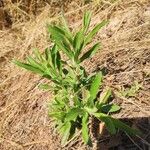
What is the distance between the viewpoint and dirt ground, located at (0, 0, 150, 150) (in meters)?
2.24

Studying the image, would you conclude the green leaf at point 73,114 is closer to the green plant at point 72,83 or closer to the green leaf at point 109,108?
the green plant at point 72,83

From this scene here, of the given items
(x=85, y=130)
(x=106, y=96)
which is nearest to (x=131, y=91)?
(x=106, y=96)

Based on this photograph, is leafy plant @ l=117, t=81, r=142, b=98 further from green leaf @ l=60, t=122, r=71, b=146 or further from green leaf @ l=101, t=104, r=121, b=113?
green leaf @ l=60, t=122, r=71, b=146

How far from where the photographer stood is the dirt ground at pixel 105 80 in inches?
88.3

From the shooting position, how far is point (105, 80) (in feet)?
8.05

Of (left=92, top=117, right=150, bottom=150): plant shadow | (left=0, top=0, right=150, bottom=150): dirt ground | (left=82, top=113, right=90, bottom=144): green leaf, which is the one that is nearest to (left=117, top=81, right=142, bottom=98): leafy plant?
(left=0, top=0, right=150, bottom=150): dirt ground

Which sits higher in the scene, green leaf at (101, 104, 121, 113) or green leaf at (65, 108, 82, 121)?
green leaf at (65, 108, 82, 121)

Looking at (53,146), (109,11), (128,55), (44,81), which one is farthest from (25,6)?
(53,146)

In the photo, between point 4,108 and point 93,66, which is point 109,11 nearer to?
point 93,66

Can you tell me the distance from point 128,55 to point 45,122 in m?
0.67

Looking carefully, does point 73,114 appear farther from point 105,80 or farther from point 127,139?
point 105,80

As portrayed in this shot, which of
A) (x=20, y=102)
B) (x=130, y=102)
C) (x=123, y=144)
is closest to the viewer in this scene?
(x=123, y=144)

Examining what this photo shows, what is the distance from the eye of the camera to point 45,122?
8.09 ft

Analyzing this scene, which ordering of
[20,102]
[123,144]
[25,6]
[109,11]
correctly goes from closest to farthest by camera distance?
[123,144]
[20,102]
[109,11]
[25,6]
